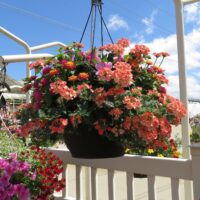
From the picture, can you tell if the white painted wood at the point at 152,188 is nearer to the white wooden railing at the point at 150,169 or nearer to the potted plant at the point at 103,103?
the white wooden railing at the point at 150,169

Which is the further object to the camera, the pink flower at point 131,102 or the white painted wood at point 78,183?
the white painted wood at point 78,183

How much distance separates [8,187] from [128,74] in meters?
0.82

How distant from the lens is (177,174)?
181 cm

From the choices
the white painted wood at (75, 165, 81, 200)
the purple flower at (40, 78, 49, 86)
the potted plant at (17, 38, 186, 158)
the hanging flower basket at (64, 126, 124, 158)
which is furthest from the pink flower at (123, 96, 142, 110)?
the white painted wood at (75, 165, 81, 200)

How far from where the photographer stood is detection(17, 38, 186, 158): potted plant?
1.64 m

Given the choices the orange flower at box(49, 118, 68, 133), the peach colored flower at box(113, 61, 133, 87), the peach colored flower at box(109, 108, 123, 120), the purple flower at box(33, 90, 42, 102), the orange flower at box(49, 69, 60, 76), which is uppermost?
the orange flower at box(49, 69, 60, 76)

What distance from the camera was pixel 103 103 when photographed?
5.36ft

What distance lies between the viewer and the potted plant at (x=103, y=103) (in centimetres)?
164

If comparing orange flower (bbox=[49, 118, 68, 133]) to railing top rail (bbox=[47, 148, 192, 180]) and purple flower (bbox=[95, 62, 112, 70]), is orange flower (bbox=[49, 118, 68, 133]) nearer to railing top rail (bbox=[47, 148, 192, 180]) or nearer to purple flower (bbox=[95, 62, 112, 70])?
purple flower (bbox=[95, 62, 112, 70])

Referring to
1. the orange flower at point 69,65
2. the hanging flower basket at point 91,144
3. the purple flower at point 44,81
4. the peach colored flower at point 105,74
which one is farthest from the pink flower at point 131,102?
the purple flower at point 44,81

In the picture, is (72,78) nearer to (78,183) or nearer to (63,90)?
(63,90)

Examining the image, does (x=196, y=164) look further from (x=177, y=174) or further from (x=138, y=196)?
(x=138, y=196)

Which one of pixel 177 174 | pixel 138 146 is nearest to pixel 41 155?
pixel 138 146

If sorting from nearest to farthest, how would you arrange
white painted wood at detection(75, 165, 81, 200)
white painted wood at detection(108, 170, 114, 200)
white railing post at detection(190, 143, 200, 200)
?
white railing post at detection(190, 143, 200, 200)
white painted wood at detection(108, 170, 114, 200)
white painted wood at detection(75, 165, 81, 200)
